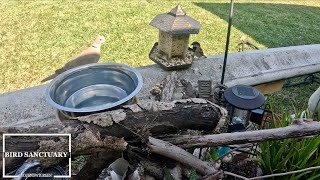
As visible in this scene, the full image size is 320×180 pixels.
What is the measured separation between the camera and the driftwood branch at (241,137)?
144cm

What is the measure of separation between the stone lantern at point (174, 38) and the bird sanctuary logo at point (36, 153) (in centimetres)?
201

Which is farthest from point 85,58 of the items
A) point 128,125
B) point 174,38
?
point 128,125

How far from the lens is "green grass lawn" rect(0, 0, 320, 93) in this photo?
470 centimetres

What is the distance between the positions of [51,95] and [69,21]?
198 inches

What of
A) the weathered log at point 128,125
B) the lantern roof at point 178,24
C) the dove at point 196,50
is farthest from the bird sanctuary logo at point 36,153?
the dove at point 196,50

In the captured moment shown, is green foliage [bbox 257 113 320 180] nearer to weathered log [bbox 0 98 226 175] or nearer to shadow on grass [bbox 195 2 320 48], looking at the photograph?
weathered log [bbox 0 98 226 175]

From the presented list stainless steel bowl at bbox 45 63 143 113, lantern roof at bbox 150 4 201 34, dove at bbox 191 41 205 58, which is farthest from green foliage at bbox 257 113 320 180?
dove at bbox 191 41 205 58

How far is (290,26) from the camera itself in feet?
22.0

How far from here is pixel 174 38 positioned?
3193mm

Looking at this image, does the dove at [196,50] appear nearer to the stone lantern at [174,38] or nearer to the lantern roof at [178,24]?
the stone lantern at [174,38]

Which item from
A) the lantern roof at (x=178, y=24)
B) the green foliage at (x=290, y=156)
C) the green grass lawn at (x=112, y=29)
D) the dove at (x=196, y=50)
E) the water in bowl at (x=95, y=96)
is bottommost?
the green grass lawn at (x=112, y=29)

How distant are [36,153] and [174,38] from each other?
2.21m

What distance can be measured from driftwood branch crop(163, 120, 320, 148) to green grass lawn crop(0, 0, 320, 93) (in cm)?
321

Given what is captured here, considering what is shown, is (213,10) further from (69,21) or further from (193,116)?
(193,116)
